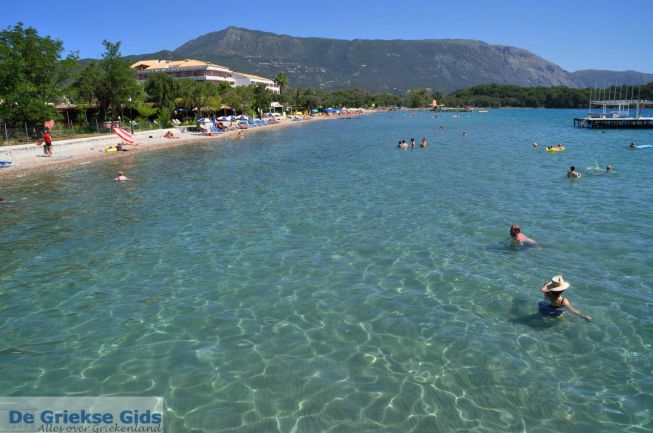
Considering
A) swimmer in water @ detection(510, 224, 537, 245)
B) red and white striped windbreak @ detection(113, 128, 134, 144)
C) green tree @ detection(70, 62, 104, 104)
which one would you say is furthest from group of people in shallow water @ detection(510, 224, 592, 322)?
green tree @ detection(70, 62, 104, 104)

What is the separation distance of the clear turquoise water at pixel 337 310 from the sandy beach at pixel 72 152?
35.9 feet

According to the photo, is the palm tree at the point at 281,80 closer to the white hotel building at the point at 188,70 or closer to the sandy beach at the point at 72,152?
the white hotel building at the point at 188,70

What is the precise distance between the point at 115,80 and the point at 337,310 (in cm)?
4702

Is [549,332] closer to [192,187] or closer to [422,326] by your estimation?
[422,326]

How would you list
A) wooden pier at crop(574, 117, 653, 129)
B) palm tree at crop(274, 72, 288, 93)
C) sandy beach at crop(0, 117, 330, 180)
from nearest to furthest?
sandy beach at crop(0, 117, 330, 180)
wooden pier at crop(574, 117, 653, 129)
palm tree at crop(274, 72, 288, 93)

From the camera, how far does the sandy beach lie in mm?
30297

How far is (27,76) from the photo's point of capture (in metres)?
39.7

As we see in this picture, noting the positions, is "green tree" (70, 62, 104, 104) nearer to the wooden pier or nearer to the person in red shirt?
the person in red shirt

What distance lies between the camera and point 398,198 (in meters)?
21.3

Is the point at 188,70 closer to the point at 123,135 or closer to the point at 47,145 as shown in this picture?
the point at 123,135

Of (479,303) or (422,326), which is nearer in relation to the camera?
(422,326)

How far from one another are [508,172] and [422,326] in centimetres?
2198

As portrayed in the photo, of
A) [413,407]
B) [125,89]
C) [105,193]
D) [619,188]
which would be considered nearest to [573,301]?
[413,407]

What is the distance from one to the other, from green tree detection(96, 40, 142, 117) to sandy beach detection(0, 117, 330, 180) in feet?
14.2
